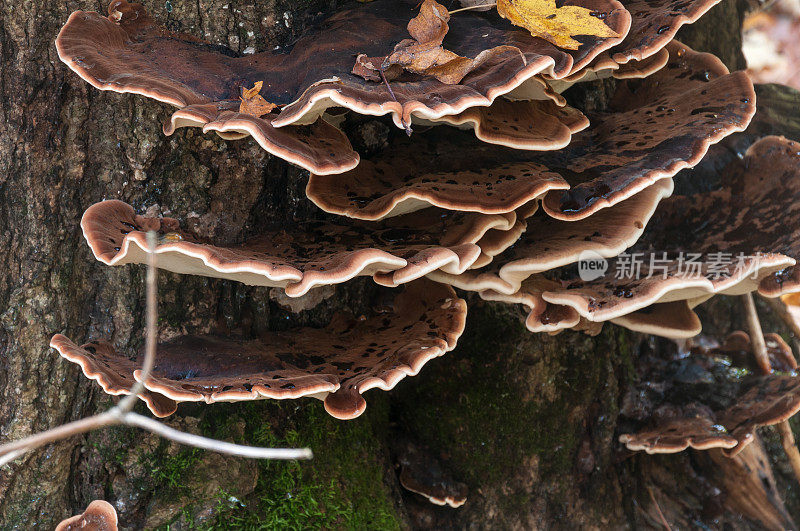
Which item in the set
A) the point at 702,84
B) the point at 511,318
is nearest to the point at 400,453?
the point at 511,318

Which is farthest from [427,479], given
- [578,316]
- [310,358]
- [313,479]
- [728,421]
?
[728,421]

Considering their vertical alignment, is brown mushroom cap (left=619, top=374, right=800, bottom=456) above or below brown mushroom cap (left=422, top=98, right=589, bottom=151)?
below

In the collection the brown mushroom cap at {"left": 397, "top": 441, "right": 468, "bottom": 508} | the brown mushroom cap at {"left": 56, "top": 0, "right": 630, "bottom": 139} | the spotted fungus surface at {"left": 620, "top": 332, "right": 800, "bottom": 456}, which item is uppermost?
the brown mushroom cap at {"left": 56, "top": 0, "right": 630, "bottom": 139}

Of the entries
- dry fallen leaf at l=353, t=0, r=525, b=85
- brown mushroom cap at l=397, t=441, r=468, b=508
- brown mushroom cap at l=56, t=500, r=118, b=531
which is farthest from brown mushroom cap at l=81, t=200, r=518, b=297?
brown mushroom cap at l=397, t=441, r=468, b=508

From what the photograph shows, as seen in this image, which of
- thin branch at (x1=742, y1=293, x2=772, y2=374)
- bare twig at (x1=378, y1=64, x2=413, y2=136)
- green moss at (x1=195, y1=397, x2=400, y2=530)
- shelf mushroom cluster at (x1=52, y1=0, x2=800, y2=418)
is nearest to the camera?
bare twig at (x1=378, y1=64, x2=413, y2=136)

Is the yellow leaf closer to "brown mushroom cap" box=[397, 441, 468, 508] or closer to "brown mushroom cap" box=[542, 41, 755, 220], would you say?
"brown mushroom cap" box=[542, 41, 755, 220]

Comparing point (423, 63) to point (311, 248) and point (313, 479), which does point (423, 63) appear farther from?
point (313, 479)

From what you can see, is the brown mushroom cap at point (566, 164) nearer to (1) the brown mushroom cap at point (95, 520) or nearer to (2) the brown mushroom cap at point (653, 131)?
(2) the brown mushroom cap at point (653, 131)
